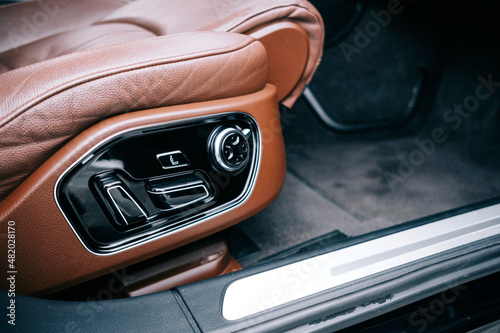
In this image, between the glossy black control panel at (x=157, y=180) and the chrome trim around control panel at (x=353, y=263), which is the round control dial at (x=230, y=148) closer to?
the glossy black control panel at (x=157, y=180)

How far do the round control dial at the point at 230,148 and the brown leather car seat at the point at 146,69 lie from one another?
0.06m

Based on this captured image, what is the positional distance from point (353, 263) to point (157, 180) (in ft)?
1.06

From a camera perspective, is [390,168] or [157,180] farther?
[390,168]

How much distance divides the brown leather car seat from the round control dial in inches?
2.4

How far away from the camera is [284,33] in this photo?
2.31ft

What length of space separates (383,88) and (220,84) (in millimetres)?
988

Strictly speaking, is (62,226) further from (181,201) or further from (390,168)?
(390,168)

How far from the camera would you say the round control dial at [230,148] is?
614mm

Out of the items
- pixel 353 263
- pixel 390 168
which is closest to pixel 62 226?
pixel 353 263

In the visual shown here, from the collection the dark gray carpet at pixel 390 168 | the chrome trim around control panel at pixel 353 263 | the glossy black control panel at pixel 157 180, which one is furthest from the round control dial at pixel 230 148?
the dark gray carpet at pixel 390 168

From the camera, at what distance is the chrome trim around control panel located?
53 centimetres

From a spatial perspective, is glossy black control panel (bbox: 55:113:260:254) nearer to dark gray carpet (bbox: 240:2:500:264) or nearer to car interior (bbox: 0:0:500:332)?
car interior (bbox: 0:0:500:332)

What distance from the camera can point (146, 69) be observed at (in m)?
0.53

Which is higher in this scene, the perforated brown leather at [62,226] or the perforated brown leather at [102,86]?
the perforated brown leather at [102,86]
